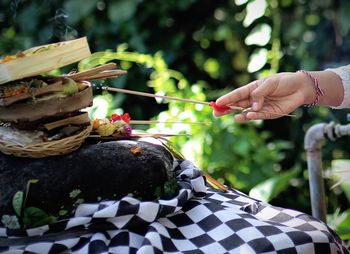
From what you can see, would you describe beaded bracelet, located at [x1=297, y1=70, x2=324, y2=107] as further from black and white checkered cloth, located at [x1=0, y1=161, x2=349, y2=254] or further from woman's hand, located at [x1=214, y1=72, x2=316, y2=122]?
black and white checkered cloth, located at [x1=0, y1=161, x2=349, y2=254]

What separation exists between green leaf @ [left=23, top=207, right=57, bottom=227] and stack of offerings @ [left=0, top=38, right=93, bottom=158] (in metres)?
0.10

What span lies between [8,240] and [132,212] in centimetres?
20

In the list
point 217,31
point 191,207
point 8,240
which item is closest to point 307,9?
point 217,31

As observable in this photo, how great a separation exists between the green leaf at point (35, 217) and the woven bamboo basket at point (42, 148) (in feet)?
0.32

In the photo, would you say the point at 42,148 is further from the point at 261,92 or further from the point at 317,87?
the point at 317,87

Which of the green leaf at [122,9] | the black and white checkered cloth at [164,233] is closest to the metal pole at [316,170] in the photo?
the black and white checkered cloth at [164,233]

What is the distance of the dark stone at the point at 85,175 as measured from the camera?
3.02 feet

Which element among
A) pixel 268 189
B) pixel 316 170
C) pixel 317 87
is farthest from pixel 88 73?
pixel 268 189

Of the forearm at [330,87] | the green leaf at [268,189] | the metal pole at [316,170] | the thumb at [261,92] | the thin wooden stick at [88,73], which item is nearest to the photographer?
the thin wooden stick at [88,73]

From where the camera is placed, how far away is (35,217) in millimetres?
910

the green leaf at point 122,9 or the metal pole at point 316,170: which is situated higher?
the green leaf at point 122,9

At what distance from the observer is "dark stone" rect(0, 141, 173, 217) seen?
920 mm

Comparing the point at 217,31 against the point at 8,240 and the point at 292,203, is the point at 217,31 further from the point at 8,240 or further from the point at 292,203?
the point at 8,240

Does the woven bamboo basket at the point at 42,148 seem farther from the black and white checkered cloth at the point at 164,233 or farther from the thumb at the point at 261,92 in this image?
the thumb at the point at 261,92
